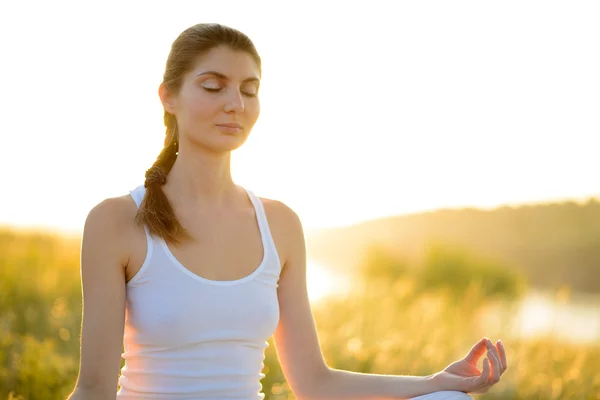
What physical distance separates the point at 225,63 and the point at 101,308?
89 cm

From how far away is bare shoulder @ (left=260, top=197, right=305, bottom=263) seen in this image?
2.64 metres

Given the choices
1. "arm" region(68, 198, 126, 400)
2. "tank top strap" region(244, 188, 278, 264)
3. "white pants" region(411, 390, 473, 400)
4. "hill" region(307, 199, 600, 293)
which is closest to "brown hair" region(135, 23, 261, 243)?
"arm" region(68, 198, 126, 400)

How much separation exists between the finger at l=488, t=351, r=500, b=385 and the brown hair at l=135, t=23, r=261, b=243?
1086mm

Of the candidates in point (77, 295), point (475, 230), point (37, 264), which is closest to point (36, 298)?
point (77, 295)

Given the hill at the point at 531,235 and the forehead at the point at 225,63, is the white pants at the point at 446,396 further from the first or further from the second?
the hill at the point at 531,235

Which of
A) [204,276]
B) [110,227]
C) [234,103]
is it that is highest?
[234,103]

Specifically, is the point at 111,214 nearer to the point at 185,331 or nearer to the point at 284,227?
the point at 185,331

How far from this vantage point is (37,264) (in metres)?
9.46

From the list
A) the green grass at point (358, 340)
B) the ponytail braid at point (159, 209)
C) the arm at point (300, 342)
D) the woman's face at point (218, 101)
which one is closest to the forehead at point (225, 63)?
the woman's face at point (218, 101)

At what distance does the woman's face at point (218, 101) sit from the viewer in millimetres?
2410

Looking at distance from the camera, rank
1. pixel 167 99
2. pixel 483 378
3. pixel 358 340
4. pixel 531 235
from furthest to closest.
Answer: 1. pixel 531 235
2. pixel 358 340
3. pixel 167 99
4. pixel 483 378

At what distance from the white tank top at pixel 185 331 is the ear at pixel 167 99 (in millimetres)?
348

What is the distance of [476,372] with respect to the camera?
2.55 m

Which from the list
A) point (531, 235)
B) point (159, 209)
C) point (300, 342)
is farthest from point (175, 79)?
point (531, 235)
